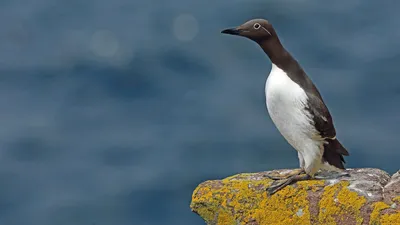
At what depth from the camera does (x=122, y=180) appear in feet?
88.9

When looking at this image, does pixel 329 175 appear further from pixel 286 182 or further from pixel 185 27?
pixel 185 27

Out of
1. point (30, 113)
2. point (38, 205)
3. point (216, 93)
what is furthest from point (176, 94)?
point (38, 205)

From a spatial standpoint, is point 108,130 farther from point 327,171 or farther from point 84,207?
point 327,171

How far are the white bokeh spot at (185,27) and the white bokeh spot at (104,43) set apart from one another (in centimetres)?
211

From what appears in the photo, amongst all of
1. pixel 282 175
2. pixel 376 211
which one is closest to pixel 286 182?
pixel 282 175

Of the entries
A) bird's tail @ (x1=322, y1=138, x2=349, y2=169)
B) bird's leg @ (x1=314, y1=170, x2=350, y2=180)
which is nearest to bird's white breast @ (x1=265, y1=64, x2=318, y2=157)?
bird's tail @ (x1=322, y1=138, x2=349, y2=169)

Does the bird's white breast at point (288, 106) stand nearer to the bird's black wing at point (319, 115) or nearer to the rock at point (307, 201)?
the bird's black wing at point (319, 115)

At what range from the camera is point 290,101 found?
36.1 ft

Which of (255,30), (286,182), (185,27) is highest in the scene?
(185,27)

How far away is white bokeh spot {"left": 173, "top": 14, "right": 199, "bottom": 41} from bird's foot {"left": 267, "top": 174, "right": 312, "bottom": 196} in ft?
75.5

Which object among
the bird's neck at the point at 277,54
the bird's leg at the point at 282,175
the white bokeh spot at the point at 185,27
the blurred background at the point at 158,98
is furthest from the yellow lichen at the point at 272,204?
the white bokeh spot at the point at 185,27

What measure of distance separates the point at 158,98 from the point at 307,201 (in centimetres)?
1999

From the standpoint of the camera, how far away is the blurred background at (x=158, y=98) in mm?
26859

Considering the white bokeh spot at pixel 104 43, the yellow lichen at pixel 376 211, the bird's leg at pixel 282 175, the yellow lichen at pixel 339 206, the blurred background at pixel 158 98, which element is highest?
the white bokeh spot at pixel 104 43
